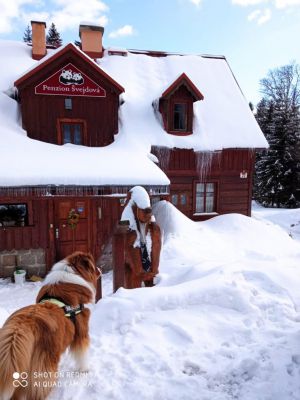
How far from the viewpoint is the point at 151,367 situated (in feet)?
10.2

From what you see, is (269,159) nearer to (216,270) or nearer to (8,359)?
(216,270)

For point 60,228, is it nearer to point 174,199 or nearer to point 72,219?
point 72,219

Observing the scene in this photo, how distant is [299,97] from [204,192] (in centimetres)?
2567

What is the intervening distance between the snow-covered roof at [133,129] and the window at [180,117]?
555 mm

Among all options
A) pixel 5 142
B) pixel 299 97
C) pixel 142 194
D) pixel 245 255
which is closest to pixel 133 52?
pixel 5 142

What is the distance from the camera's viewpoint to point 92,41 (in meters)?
14.2

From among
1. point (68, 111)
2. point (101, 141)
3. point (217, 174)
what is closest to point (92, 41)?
point (68, 111)

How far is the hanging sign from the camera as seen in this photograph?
10539mm

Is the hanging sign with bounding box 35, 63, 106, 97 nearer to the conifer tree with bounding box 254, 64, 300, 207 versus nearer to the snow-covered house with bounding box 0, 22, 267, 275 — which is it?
the snow-covered house with bounding box 0, 22, 267, 275

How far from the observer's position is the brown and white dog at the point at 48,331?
2309 mm

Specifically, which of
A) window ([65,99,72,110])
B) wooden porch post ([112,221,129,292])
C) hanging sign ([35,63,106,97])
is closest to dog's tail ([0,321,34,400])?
wooden porch post ([112,221,129,292])

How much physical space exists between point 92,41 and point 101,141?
245 inches

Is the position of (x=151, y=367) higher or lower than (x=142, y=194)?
lower

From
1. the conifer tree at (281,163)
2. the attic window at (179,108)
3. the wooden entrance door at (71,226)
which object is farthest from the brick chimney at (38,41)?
the conifer tree at (281,163)
